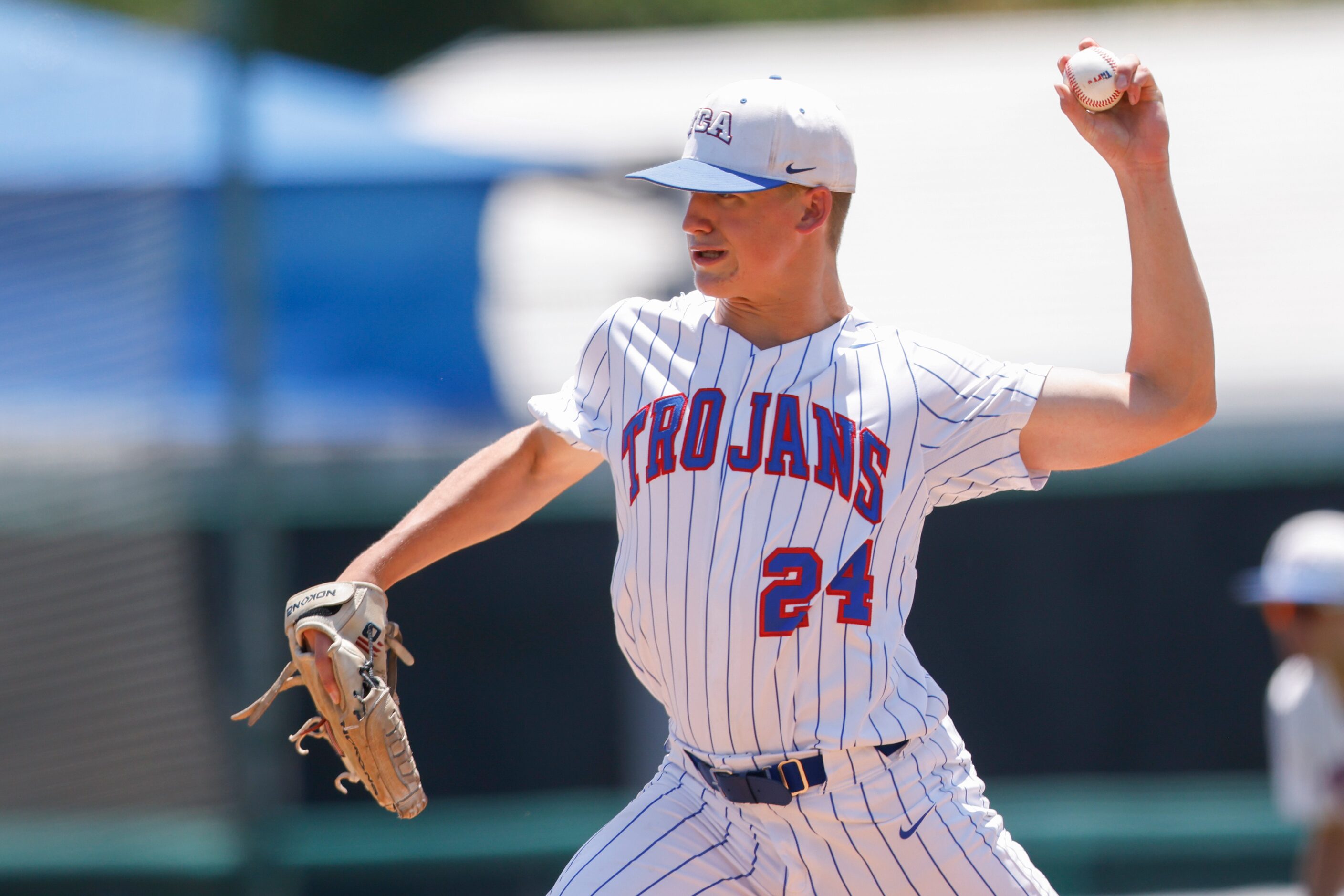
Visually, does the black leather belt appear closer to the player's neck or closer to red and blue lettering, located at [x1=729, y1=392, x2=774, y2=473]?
red and blue lettering, located at [x1=729, y1=392, x2=774, y2=473]

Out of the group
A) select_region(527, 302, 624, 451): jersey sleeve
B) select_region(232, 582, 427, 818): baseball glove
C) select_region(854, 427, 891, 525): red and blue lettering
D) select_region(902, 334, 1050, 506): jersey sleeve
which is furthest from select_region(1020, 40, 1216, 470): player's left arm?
select_region(232, 582, 427, 818): baseball glove

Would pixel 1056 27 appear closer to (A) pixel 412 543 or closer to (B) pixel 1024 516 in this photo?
(B) pixel 1024 516

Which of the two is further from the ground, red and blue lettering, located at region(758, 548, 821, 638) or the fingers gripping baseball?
the fingers gripping baseball

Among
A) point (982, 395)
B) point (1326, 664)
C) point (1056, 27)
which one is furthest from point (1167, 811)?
point (1056, 27)

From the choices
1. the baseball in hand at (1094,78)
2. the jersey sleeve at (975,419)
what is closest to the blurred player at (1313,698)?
the jersey sleeve at (975,419)

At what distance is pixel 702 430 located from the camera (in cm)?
251

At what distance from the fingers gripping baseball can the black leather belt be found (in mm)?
979

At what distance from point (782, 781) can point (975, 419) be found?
0.65 metres

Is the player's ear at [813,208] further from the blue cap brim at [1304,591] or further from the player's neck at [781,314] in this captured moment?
the blue cap brim at [1304,591]

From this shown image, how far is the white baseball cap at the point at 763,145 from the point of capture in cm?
251

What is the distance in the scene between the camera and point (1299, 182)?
33.8 feet

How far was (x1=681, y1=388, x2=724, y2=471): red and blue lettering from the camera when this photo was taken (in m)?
2.49

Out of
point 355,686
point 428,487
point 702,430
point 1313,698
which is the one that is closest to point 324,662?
point 355,686

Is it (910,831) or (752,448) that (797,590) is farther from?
(910,831)
